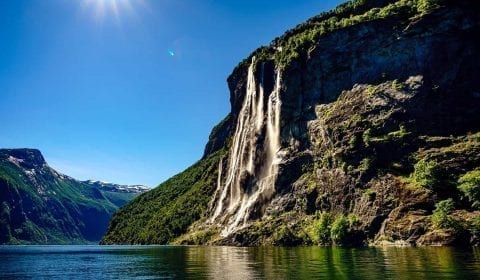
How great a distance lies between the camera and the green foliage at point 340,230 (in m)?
101

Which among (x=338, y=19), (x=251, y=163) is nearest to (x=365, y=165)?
(x=251, y=163)

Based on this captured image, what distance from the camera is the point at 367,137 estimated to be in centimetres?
11906

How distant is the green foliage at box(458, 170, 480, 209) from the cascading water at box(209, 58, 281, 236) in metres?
61.2

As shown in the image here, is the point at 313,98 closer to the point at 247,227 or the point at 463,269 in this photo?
the point at 247,227

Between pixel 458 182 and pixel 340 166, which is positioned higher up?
pixel 340 166

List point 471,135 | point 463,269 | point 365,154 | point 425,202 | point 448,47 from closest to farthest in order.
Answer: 1. point 463,269
2. point 425,202
3. point 471,135
4. point 365,154
5. point 448,47

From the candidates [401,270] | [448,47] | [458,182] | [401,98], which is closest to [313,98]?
[401,98]

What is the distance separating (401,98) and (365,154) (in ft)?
63.4

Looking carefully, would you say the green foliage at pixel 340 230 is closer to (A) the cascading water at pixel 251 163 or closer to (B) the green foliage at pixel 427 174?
(B) the green foliage at pixel 427 174

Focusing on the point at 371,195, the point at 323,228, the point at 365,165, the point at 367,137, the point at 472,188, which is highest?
the point at 367,137

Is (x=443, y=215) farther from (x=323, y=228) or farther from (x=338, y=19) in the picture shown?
(x=338, y=19)

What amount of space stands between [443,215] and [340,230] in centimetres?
2460

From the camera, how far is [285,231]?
119062mm

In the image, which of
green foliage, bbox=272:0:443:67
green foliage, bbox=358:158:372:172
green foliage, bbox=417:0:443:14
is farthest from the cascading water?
green foliage, bbox=417:0:443:14
